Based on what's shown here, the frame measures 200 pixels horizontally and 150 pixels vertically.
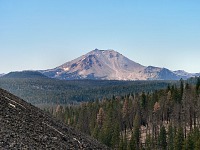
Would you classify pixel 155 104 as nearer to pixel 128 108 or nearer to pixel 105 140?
pixel 128 108

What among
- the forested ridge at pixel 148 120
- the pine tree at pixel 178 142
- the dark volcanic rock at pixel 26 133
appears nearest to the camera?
the dark volcanic rock at pixel 26 133

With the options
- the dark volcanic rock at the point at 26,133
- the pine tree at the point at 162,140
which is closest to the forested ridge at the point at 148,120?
the pine tree at the point at 162,140

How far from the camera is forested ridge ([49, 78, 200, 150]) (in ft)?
340

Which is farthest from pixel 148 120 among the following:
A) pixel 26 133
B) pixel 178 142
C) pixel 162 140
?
pixel 26 133

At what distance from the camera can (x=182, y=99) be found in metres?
125

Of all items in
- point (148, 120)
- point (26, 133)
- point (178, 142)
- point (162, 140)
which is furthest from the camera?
point (148, 120)

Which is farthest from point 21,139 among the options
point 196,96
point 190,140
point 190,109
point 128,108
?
point 128,108

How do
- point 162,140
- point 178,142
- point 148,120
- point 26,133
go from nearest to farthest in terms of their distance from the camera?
point 26,133
point 178,142
point 162,140
point 148,120

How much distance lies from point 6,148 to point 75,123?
124883mm

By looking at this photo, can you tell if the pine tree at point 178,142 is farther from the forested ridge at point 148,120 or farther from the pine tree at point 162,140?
the pine tree at point 162,140

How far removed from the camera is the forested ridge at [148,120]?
104 meters

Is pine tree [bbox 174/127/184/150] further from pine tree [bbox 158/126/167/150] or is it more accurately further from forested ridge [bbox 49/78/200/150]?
pine tree [bbox 158/126/167/150]

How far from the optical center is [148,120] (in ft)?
454

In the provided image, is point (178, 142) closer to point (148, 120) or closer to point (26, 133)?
point (148, 120)
